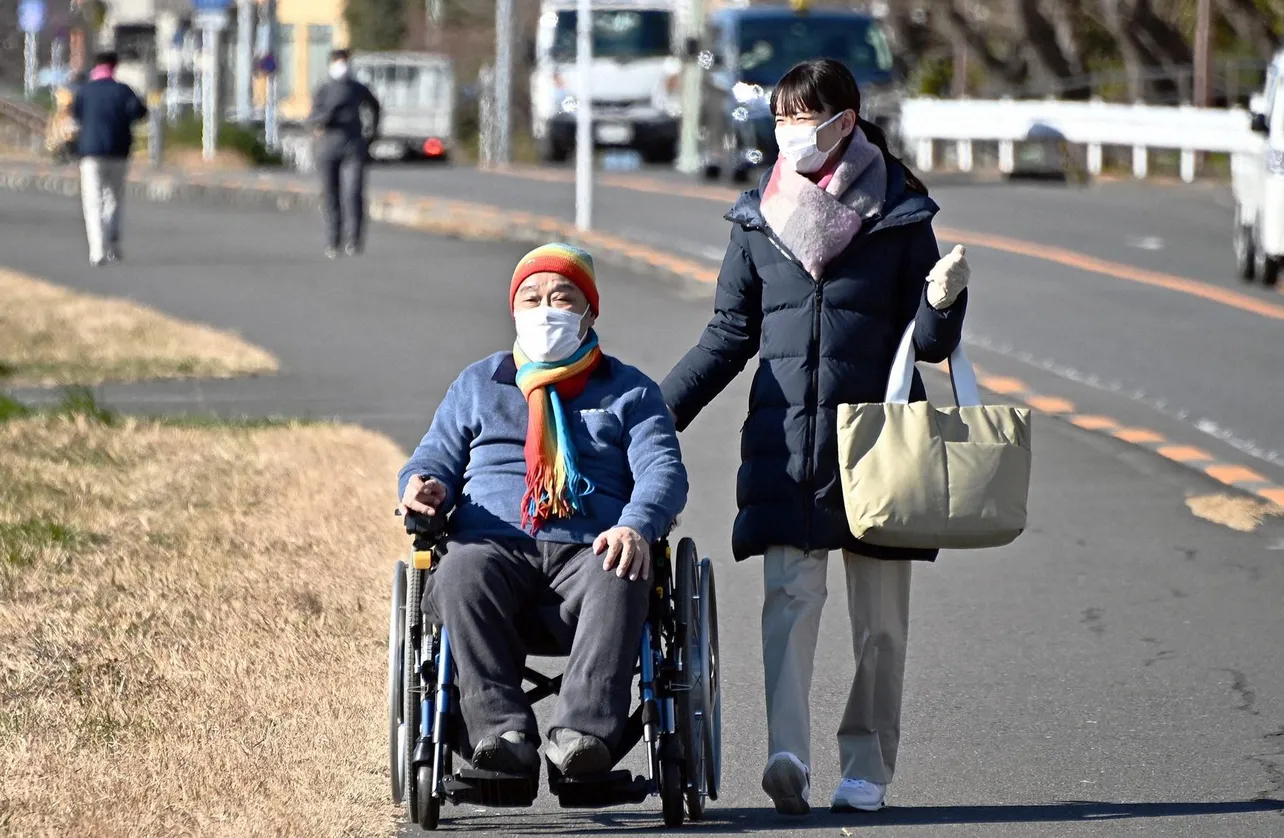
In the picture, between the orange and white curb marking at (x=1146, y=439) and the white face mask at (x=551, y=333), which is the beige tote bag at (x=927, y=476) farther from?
the orange and white curb marking at (x=1146, y=439)

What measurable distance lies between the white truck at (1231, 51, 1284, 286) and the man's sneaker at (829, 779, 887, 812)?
574 inches

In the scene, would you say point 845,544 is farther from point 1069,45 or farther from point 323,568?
point 1069,45

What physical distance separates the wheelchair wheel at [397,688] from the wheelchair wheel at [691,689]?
620 mm

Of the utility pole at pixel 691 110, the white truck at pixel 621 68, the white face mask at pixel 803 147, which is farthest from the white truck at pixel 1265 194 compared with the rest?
the white truck at pixel 621 68

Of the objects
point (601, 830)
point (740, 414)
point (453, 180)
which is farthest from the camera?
point (453, 180)

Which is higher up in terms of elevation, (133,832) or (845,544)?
(845,544)

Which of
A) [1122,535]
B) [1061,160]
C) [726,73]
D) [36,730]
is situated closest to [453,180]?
[726,73]

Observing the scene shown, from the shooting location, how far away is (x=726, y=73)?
31.4 meters

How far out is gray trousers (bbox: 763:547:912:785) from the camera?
6062 millimetres

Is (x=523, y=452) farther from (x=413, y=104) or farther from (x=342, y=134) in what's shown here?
(x=413, y=104)

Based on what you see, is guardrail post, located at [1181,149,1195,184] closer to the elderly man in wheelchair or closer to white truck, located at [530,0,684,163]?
white truck, located at [530,0,684,163]

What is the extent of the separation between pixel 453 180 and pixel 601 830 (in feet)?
96.0

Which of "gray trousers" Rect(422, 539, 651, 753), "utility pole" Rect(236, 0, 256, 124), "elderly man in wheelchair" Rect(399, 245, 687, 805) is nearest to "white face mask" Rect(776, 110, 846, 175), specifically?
"elderly man in wheelchair" Rect(399, 245, 687, 805)

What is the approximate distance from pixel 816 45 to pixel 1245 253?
33.2 ft
